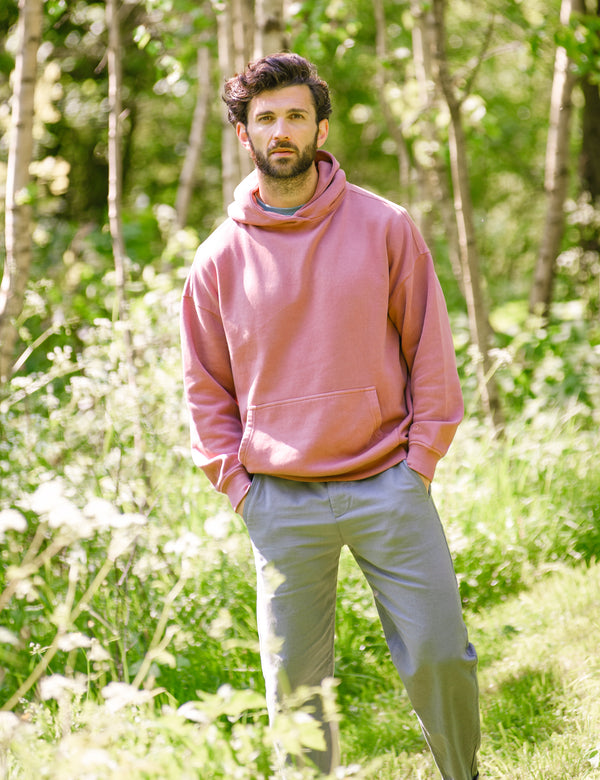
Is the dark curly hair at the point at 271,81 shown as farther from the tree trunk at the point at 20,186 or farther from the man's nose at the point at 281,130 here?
the tree trunk at the point at 20,186

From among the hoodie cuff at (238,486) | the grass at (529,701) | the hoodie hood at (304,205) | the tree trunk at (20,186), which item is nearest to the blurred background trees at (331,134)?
the tree trunk at (20,186)

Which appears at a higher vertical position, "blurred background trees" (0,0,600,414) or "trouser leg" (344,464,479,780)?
"blurred background trees" (0,0,600,414)

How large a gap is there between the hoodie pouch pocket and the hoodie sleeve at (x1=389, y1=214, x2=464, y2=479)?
0.13m

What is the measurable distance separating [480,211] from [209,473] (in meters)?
12.3

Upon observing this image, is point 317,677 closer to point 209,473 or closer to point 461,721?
point 461,721

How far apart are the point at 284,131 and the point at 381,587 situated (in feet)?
4.26

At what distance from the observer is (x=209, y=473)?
8.17 ft

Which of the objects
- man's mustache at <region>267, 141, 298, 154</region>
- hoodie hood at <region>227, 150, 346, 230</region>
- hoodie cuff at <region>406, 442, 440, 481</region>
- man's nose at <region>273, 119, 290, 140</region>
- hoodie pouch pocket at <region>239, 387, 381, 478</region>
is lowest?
hoodie cuff at <region>406, 442, 440, 481</region>

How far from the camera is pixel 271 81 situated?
242 centimetres

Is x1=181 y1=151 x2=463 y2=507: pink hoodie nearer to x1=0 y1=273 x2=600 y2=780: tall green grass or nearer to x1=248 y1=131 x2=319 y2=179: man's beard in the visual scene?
x1=248 y1=131 x2=319 y2=179: man's beard

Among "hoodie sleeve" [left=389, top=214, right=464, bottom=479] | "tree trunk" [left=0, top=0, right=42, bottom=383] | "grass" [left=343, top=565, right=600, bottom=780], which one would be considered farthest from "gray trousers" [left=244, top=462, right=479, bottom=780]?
"tree trunk" [left=0, top=0, right=42, bottom=383]

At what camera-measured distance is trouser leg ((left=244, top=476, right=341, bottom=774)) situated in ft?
7.62

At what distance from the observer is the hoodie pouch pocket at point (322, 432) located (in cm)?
229

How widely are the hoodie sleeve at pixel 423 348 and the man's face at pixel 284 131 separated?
35 cm
